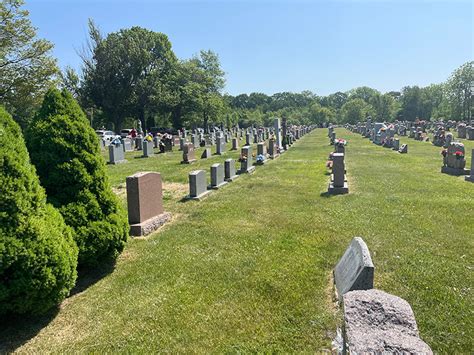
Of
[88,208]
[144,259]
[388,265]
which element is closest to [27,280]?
[88,208]

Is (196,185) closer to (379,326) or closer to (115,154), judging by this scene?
(379,326)

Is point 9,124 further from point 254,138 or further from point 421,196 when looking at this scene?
point 254,138

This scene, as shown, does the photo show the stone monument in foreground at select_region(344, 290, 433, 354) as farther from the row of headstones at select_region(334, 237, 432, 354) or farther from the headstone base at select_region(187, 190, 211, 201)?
the headstone base at select_region(187, 190, 211, 201)

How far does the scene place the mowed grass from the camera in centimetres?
406

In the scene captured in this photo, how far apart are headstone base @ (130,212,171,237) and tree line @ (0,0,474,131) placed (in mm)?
15877

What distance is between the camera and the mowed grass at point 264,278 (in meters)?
4.06

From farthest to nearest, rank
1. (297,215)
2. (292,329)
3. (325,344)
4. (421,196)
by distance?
(421,196) < (297,215) < (292,329) < (325,344)

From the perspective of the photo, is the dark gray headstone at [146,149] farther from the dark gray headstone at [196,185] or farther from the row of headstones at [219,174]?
the dark gray headstone at [196,185]

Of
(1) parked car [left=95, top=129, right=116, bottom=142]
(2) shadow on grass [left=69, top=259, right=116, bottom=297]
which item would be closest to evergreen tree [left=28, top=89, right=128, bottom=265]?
(2) shadow on grass [left=69, top=259, right=116, bottom=297]

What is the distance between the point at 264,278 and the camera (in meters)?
5.41

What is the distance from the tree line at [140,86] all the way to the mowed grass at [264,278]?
682 inches

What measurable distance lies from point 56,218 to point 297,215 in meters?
5.66

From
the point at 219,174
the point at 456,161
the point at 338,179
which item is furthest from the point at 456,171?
the point at 219,174

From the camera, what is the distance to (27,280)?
155 inches
